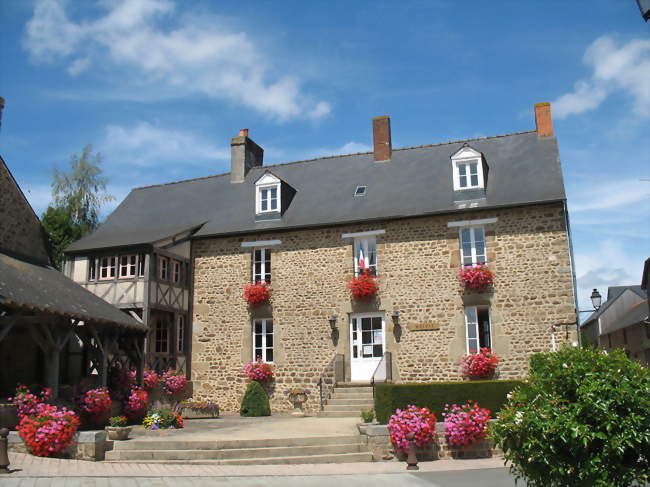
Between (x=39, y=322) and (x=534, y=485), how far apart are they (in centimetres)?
869

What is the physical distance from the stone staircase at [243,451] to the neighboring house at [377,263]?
5.15 m

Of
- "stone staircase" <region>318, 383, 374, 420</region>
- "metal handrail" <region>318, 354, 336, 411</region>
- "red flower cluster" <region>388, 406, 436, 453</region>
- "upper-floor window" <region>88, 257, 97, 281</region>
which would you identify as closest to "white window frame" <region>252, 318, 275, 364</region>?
"metal handrail" <region>318, 354, 336, 411</region>

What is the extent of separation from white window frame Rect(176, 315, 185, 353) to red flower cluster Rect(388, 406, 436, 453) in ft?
29.0

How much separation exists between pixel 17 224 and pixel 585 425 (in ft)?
44.7

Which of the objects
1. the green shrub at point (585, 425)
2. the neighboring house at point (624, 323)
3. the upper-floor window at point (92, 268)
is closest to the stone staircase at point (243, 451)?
the green shrub at point (585, 425)

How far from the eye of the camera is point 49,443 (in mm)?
A: 9039

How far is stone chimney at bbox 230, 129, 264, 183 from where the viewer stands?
19781 mm

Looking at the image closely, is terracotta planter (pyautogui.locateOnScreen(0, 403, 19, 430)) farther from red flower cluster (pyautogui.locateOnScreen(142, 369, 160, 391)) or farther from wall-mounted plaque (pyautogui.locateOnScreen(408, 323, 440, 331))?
wall-mounted plaque (pyautogui.locateOnScreen(408, 323, 440, 331))

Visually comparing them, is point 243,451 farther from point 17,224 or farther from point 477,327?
point 17,224

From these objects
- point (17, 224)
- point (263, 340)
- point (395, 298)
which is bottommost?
point (263, 340)

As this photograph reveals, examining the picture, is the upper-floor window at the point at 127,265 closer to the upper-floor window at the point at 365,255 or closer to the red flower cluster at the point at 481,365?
the upper-floor window at the point at 365,255

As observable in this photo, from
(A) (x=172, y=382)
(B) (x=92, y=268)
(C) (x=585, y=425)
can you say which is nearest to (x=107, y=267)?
(B) (x=92, y=268)

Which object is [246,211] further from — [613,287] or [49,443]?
[613,287]

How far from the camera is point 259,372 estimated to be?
16.0 meters
